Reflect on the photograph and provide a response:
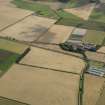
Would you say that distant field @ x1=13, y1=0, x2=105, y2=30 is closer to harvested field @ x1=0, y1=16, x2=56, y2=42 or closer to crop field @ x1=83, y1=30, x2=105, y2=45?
crop field @ x1=83, y1=30, x2=105, y2=45

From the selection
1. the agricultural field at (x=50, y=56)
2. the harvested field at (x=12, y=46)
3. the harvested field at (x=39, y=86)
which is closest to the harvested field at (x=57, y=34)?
the agricultural field at (x=50, y=56)

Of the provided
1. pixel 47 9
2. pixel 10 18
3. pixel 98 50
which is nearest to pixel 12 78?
pixel 98 50

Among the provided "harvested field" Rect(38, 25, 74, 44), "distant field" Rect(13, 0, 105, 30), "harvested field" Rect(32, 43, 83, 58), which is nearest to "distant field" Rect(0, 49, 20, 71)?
"harvested field" Rect(32, 43, 83, 58)

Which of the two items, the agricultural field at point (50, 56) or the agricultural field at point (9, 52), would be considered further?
the agricultural field at point (9, 52)

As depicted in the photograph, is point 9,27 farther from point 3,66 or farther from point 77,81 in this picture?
point 77,81

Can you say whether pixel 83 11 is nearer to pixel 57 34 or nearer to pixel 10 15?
pixel 10 15

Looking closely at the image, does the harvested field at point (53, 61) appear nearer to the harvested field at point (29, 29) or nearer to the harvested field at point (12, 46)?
the harvested field at point (12, 46)

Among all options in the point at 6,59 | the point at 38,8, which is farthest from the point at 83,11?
the point at 6,59
